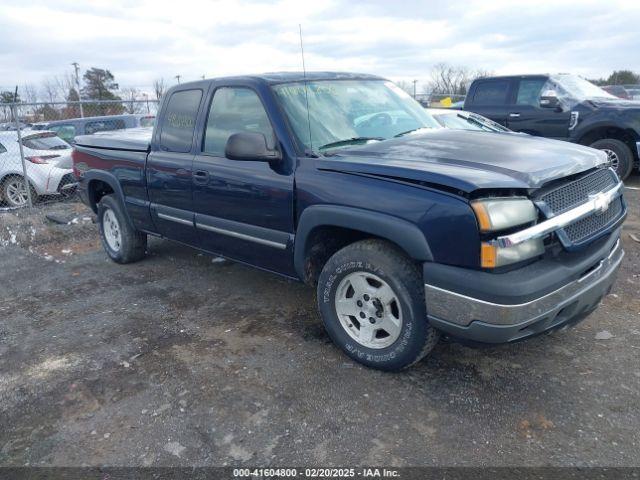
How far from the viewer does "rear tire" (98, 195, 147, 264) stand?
564 centimetres

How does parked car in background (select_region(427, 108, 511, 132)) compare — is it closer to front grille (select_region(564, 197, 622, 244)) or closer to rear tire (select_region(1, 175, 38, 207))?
front grille (select_region(564, 197, 622, 244))

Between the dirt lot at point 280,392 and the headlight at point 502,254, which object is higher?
the headlight at point 502,254

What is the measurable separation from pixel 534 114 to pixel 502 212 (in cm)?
773

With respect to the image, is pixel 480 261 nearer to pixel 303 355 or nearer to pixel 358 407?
pixel 358 407

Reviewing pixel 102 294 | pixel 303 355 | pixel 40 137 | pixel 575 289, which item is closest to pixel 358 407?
pixel 303 355

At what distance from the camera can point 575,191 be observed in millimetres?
3023

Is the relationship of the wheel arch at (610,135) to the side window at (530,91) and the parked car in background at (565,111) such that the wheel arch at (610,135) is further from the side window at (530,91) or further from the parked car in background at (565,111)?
the side window at (530,91)

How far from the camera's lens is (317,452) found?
8.77ft

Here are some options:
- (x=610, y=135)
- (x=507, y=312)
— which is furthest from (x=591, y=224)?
(x=610, y=135)

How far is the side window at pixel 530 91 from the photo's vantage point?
941 centimetres

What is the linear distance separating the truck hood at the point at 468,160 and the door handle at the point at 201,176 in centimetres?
123

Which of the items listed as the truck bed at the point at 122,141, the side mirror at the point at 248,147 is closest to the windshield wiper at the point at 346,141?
the side mirror at the point at 248,147

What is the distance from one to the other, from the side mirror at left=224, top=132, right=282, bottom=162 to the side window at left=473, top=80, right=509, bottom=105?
7.82 m

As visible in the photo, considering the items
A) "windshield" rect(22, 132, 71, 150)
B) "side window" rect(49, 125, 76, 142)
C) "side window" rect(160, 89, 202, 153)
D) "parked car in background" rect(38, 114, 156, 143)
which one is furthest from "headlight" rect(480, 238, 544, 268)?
"side window" rect(49, 125, 76, 142)
